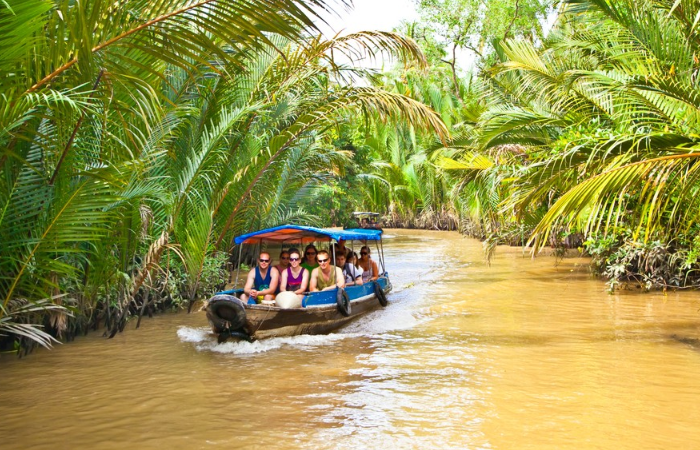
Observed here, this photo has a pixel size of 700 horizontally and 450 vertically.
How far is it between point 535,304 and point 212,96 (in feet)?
23.1

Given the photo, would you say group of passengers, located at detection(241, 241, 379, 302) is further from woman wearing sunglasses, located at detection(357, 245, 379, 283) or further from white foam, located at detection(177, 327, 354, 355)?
woman wearing sunglasses, located at detection(357, 245, 379, 283)

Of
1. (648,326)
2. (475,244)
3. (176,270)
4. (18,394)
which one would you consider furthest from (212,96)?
(475,244)

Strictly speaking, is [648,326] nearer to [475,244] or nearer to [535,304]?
[535,304]

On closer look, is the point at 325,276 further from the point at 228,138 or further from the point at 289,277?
the point at 228,138

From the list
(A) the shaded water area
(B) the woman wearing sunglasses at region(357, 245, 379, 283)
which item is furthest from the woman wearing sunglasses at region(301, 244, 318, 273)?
(B) the woman wearing sunglasses at region(357, 245, 379, 283)

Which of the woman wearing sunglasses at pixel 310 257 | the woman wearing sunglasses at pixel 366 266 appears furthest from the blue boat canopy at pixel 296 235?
the woman wearing sunglasses at pixel 366 266

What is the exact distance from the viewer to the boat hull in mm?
9617

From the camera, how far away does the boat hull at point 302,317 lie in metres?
9.62

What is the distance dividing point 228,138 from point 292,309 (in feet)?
13.4

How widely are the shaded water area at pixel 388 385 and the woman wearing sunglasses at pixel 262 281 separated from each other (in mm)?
912

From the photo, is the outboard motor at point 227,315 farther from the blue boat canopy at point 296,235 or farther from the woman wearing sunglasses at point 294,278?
the blue boat canopy at point 296,235

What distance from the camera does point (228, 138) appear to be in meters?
12.6

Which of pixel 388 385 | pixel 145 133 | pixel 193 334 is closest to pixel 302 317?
pixel 193 334

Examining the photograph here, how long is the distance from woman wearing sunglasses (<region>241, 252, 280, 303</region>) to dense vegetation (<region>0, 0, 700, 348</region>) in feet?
2.98
